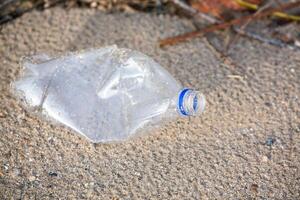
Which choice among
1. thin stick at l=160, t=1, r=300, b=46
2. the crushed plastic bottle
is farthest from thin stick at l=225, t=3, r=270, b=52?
the crushed plastic bottle

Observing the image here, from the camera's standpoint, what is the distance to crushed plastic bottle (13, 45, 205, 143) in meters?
1.86

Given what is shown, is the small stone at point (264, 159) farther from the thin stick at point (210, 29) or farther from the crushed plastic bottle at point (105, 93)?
the thin stick at point (210, 29)

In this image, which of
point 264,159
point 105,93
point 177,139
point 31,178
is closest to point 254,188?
point 264,159

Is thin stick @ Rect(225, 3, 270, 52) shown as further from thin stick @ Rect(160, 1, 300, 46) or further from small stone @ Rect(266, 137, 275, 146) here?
small stone @ Rect(266, 137, 275, 146)

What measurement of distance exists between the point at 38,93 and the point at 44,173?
0.33m

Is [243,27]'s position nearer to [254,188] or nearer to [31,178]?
[254,188]

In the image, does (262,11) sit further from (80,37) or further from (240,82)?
(80,37)

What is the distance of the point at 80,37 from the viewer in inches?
87.1

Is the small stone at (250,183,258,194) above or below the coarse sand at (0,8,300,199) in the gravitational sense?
below

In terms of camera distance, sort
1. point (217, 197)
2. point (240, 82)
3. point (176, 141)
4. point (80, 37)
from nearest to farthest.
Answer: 1. point (217, 197)
2. point (176, 141)
3. point (240, 82)
4. point (80, 37)

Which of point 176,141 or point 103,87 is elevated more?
point 103,87

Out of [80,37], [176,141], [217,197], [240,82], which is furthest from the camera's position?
[80,37]

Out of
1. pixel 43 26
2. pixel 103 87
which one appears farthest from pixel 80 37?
pixel 103 87

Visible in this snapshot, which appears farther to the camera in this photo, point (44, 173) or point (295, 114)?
point (295, 114)
